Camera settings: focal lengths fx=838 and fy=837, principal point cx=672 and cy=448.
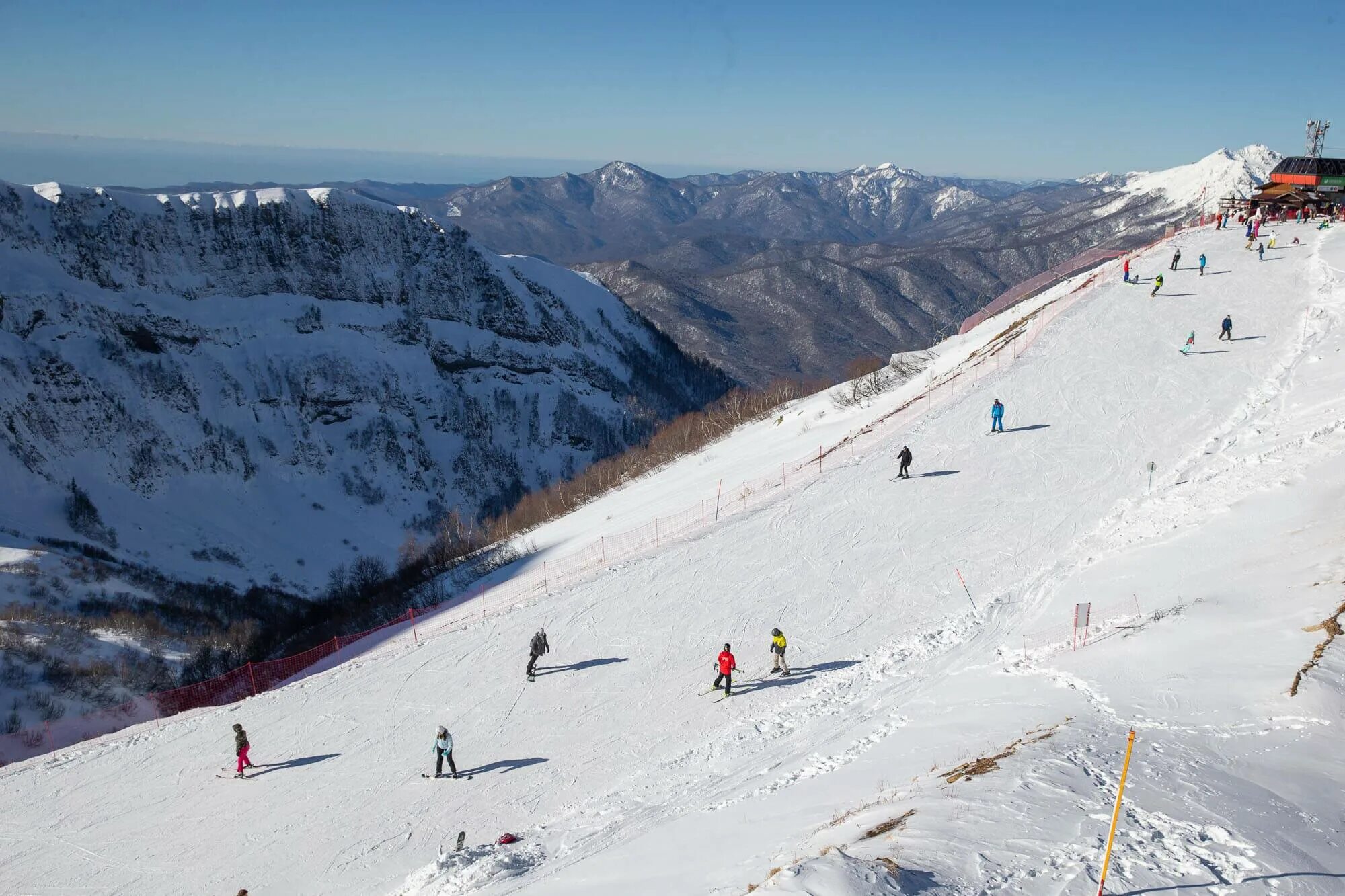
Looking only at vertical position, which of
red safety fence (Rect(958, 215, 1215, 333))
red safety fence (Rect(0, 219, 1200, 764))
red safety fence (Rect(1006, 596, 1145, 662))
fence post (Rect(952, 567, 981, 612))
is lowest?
red safety fence (Rect(0, 219, 1200, 764))

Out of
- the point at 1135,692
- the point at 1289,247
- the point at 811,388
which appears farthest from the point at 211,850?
the point at 811,388

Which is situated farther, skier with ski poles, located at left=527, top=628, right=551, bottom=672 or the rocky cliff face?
the rocky cliff face

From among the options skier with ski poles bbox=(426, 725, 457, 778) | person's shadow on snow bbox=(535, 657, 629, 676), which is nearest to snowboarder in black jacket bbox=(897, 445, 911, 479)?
person's shadow on snow bbox=(535, 657, 629, 676)

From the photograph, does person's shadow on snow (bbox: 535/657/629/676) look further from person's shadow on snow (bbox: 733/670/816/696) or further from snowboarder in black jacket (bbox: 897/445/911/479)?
snowboarder in black jacket (bbox: 897/445/911/479)

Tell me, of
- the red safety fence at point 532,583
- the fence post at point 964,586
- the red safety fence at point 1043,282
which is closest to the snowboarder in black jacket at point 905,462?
the red safety fence at point 532,583

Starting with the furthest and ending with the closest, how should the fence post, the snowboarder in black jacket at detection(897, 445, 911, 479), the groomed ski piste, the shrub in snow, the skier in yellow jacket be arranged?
the shrub in snow, the snowboarder in black jacket at detection(897, 445, 911, 479), the fence post, the skier in yellow jacket, the groomed ski piste

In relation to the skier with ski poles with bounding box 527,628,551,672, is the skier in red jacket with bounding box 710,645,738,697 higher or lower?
higher

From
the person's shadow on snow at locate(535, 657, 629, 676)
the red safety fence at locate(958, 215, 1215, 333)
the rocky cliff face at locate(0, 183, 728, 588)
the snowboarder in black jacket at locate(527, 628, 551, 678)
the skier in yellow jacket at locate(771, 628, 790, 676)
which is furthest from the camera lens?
the rocky cliff face at locate(0, 183, 728, 588)

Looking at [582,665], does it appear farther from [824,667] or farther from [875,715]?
[875,715]
